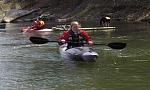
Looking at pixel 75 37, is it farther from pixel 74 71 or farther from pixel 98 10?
pixel 98 10

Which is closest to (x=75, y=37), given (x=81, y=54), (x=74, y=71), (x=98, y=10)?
(x=81, y=54)

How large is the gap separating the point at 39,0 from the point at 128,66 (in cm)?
5632

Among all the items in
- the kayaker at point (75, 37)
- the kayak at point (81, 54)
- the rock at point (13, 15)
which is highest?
the kayaker at point (75, 37)

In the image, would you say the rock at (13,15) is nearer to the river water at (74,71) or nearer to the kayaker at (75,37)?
the river water at (74,71)

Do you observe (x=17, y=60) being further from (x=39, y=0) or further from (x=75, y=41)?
(x=39, y=0)

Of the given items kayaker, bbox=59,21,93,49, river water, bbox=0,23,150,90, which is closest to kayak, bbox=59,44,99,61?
river water, bbox=0,23,150,90

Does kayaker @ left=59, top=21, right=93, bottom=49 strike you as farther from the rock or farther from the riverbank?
the rock

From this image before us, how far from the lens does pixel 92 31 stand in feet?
136

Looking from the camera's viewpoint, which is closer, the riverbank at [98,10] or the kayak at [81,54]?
the kayak at [81,54]

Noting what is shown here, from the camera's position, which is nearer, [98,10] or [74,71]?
[74,71]

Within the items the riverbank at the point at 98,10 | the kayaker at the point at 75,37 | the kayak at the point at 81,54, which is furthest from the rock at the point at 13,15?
the kayak at the point at 81,54

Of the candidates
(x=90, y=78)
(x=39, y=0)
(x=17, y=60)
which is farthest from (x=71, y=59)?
(x=39, y=0)

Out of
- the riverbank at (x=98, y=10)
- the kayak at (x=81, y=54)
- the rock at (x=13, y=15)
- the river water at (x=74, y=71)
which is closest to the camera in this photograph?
the river water at (x=74, y=71)

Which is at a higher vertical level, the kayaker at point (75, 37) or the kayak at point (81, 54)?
the kayaker at point (75, 37)
